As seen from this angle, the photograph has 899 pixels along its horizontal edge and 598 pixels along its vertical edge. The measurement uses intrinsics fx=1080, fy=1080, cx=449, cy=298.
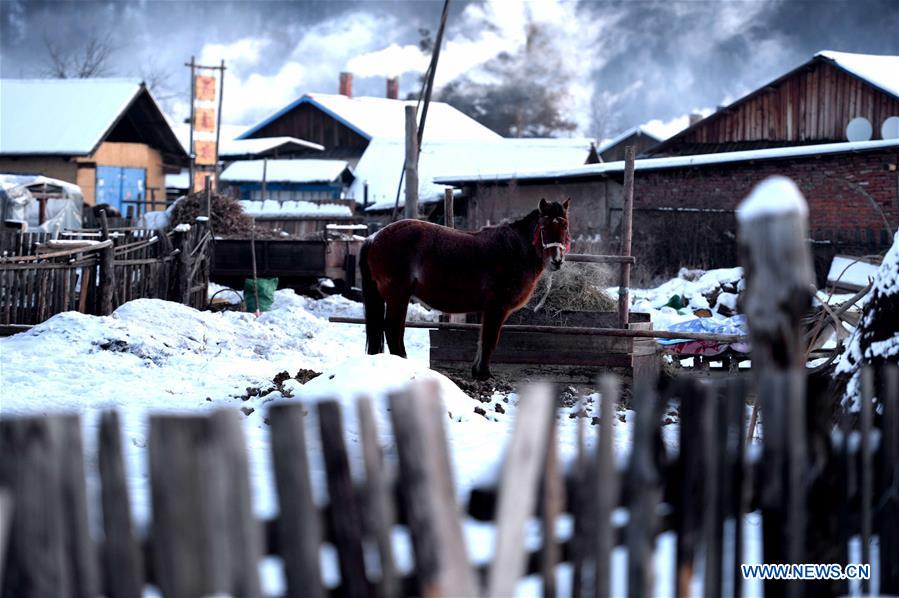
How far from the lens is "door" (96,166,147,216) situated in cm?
3753

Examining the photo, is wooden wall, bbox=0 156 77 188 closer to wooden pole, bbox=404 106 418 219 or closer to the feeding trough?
wooden pole, bbox=404 106 418 219

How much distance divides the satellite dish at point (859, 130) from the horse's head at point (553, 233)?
1844cm

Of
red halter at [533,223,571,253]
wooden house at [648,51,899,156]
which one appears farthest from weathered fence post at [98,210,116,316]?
wooden house at [648,51,899,156]

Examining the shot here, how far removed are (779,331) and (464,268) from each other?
6912 millimetres

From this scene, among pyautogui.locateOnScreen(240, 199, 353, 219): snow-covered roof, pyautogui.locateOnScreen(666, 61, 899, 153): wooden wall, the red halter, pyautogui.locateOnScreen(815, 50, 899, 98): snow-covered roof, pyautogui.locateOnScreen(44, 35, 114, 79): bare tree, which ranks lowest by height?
the red halter

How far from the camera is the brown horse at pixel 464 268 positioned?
993 centimetres

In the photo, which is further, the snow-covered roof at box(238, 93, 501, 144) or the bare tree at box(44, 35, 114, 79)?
the bare tree at box(44, 35, 114, 79)

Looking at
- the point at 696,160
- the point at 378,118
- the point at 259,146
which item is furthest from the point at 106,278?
the point at 378,118

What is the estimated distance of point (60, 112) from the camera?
37438mm

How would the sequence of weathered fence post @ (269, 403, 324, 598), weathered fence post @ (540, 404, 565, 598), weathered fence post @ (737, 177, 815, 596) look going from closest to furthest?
weathered fence post @ (269, 403, 324, 598) → weathered fence post @ (540, 404, 565, 598) → weathered fence post @ (737, 177, 815, 596)

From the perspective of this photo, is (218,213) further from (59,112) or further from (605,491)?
(605,491)

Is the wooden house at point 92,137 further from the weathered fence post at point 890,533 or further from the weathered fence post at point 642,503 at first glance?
the weathered fence post at point 642,503

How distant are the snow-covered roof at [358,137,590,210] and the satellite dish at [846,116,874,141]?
37.2 ft

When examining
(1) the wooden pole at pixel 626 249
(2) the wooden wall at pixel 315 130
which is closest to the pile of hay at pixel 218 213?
(1) the wooden pole at pixel 626 249
